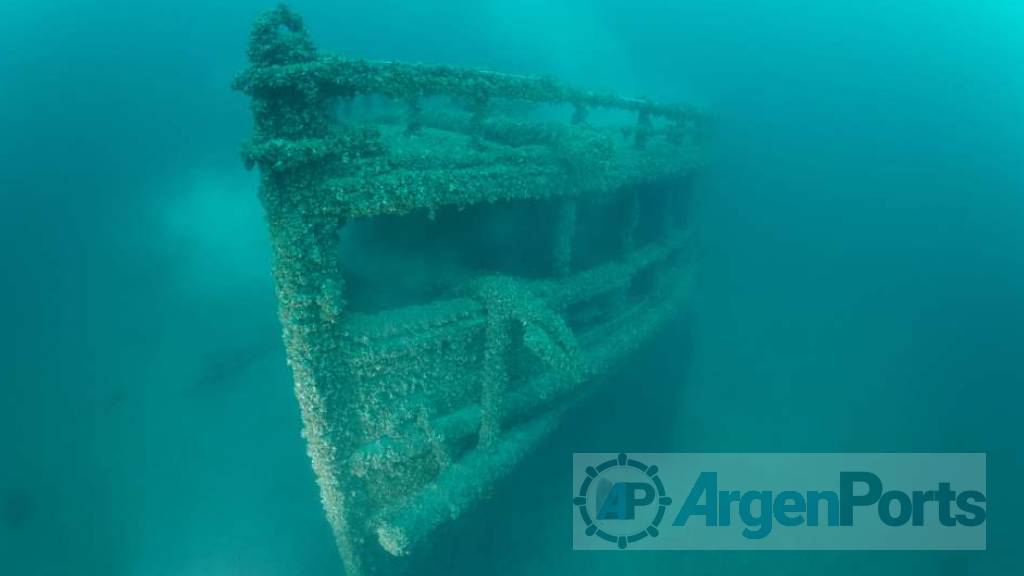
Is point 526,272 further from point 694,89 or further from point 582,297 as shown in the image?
point 694,89

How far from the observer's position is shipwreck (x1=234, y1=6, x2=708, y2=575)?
2770 millimetres

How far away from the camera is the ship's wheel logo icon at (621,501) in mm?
6395

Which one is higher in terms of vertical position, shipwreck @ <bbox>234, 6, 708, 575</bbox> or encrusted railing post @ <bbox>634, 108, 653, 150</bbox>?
encrusted railing post @ <bbox>634, 108, 653, 150</bbox>

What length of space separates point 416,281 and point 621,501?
15.1 ft

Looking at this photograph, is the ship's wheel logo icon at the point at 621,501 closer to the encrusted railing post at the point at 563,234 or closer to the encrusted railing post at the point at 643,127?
the encrusted railing post at the point at 563,234

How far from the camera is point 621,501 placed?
6816mm

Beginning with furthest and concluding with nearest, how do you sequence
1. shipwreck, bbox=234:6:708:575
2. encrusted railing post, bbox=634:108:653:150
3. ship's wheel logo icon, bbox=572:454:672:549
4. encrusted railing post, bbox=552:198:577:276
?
ship's wheel logo icon, bbox=572:454:672:549 → encrusted railing post, bbox=634:108:653:150 → encrusted railing post, bbox=552:198:577:276 → shipwreck, bbox=234:6:708:575

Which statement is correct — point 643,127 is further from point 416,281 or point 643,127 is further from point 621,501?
point 621,501

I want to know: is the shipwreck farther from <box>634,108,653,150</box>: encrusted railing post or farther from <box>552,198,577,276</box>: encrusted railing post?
<box>634,108,653,150</box>: encrusted railing post

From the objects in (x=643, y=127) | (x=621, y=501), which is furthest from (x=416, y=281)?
(x=621, y=501)

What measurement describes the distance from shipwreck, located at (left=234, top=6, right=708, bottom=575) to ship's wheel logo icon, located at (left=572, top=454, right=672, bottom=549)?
1.95 metres

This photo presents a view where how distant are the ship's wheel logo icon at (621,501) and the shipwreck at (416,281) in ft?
6.40

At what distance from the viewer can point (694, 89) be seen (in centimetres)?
1900

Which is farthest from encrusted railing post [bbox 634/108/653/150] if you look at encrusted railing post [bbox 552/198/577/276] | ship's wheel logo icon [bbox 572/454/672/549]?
ship's wheel logo icon [bbox 572/454/672/549]
